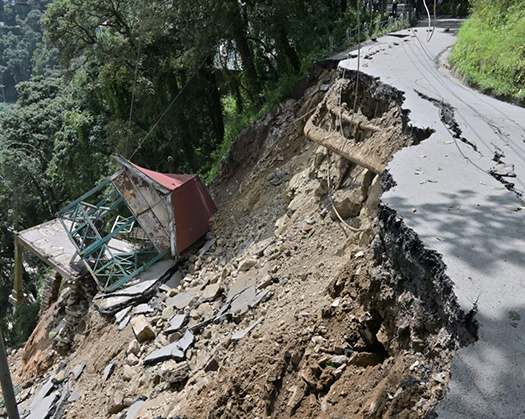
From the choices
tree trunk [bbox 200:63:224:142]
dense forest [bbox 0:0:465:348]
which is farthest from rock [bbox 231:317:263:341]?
tree trunk [bbox 200:63:224:142]

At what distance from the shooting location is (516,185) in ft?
15.6

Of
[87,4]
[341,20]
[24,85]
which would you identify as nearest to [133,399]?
[341,20]

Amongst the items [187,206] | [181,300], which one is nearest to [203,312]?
[181,300]

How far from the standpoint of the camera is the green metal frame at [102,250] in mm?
10547

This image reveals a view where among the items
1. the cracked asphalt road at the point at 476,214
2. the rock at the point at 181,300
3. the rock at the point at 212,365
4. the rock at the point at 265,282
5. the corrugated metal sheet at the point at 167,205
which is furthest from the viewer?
the corrugated metal sheet at the point at 167,205

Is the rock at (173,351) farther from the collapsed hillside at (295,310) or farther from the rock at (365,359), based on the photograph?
the rock at (365,359)

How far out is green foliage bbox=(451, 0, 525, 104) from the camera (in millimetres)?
8175

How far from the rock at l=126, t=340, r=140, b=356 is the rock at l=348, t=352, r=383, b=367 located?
513 centimetres

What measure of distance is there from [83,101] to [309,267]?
62.5ft

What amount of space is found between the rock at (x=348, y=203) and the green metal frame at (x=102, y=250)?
206 inches

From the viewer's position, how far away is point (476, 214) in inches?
160

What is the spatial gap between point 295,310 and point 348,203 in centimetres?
180

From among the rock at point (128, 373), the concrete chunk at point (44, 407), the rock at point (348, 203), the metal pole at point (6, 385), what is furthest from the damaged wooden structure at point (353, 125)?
the concrete chunk at point (44, 407)

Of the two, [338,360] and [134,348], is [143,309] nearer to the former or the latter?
[134,348]
